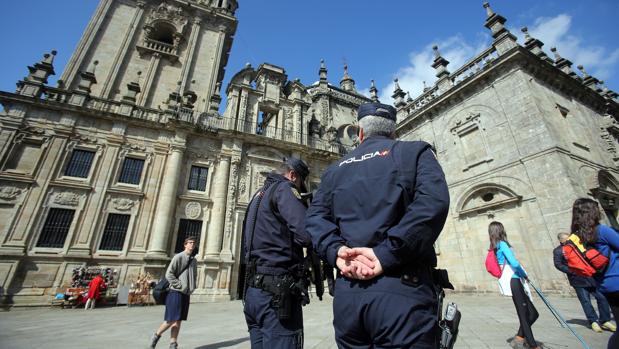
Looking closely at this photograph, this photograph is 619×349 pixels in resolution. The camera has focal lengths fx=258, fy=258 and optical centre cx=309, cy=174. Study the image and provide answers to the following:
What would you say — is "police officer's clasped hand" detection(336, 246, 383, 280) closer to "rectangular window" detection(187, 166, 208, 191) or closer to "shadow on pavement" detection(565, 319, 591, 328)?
"shadow on pavement" detection(565, 319, 591, 328)

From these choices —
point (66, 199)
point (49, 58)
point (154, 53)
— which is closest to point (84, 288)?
point (66, 199)

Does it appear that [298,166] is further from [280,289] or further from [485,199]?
[485,199]

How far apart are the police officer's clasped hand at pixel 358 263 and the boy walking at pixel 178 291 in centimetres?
403

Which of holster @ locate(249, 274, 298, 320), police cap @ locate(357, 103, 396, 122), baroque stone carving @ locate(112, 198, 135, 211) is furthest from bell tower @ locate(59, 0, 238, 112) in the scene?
police cap @ locate(357, 103, 396, 122)

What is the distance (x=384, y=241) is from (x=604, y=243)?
3067mm

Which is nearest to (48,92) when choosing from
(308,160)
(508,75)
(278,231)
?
(308,160)

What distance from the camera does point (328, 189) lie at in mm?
1961

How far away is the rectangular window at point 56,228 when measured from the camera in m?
11.7

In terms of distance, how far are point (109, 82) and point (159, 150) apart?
6.13m

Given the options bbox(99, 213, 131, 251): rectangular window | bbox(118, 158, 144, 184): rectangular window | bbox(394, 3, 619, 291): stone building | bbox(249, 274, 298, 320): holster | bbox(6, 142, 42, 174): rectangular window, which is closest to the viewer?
bbox(249, 274, 298, 320): holster

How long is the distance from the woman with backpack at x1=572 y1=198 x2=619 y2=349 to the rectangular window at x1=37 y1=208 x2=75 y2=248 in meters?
17.2

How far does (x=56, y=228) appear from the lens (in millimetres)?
11977

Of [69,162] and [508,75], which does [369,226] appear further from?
[69,162]

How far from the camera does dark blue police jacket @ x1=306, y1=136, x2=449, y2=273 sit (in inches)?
54.3
